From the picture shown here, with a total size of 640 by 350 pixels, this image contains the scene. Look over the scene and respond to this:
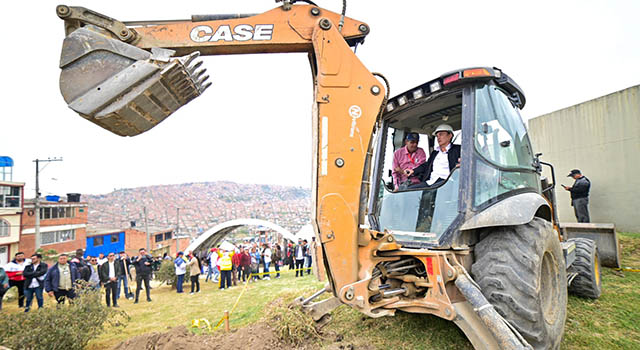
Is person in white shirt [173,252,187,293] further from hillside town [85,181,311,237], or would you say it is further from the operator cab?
hillside town [85,181,311,237]

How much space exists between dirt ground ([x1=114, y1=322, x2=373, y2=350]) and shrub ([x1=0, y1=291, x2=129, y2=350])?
942 mm

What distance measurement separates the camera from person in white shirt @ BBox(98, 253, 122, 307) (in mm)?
9586

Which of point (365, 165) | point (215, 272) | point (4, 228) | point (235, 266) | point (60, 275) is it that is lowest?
point (215, 272)

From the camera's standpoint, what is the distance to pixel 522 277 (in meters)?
2.82

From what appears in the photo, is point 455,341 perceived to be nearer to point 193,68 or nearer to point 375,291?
point 375,291

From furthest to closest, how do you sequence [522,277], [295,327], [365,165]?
[295,327] → [365,165] → [522,277]

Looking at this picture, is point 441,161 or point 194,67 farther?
point 441,161

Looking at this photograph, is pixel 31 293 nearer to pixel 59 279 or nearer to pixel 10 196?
pixel 59 279

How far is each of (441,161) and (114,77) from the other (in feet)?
10.9

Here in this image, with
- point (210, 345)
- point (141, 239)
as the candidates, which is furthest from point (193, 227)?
point (210, 345)

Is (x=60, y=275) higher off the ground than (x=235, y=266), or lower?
higher

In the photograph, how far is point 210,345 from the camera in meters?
4.19

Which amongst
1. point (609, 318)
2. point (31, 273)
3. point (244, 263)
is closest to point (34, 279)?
point (31, 273)

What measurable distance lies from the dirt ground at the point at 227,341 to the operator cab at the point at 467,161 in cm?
147
